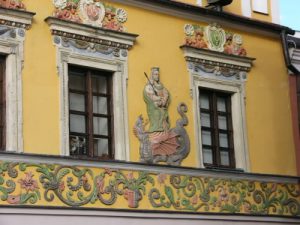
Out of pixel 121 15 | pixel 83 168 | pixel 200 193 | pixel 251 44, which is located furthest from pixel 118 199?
pixel 251 44

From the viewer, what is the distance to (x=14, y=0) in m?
Result: 14.2

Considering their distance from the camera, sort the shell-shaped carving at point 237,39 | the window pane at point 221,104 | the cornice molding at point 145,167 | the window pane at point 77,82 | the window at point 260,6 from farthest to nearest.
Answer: the window at point 260,6 < the shell-shaped carving at point 237,39 < the window pane at point 221,104 < the window pane at point 77,82 < the cornice molding at point 145,167

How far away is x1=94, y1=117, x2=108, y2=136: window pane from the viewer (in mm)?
15086

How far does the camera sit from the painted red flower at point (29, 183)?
13516 millimetres

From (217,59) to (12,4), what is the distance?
15.2ft

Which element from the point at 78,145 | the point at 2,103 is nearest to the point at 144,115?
the point at 78,145

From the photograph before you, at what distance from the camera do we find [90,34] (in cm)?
1502

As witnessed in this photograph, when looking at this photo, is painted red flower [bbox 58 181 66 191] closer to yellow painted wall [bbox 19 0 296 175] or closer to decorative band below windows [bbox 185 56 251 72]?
yellow painted wall [bbox 19 0 296 175]

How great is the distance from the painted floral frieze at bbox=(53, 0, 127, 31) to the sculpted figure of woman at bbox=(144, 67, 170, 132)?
113 centimetres

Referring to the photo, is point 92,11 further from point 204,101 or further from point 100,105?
point 204,101

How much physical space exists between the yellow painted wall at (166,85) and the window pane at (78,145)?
42 centimetres

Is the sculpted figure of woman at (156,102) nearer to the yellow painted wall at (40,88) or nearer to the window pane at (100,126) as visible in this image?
the window pane at (100,126)

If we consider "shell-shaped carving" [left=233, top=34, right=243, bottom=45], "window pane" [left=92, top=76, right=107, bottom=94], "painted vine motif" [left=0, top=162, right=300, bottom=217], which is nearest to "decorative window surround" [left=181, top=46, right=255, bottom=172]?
"shell-shaped carving" [left=233, top=34, right=243, bottom=45]

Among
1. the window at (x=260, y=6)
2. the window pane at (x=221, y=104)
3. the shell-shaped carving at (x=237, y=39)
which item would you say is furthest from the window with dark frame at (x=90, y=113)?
the window at (x=260, y=6)
